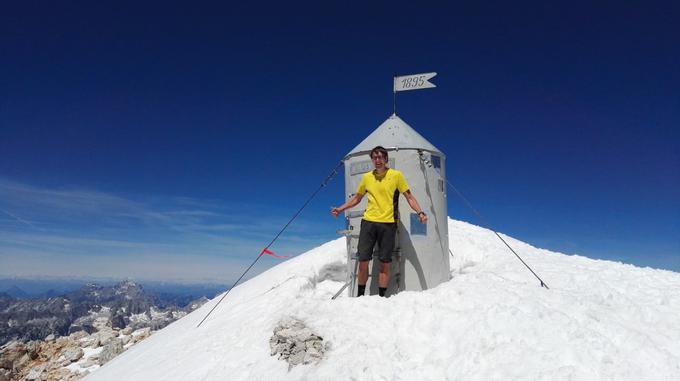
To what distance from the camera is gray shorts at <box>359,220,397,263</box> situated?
7527 mm

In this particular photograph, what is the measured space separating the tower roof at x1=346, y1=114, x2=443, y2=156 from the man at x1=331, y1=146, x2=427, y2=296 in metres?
1.04

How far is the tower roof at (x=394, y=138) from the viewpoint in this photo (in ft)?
28.3

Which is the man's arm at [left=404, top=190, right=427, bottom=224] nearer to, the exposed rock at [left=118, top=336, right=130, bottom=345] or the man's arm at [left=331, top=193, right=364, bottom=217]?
the man's arm at [left=331, top=193, right=364, bottom=217]

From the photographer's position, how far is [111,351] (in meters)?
14.2

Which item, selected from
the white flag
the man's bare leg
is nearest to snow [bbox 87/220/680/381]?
the man's bare leg

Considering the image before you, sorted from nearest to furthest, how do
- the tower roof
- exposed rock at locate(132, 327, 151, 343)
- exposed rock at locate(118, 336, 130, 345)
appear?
the tower roof < exposed rock at locate(118, 336, 130, 345) < exposed rock at locate(132, 327, 151, 343)

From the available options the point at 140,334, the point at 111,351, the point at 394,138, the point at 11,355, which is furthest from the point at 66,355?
the point at 394,138

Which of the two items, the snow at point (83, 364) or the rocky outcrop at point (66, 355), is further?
the rocky outcrop at point (66, 355)

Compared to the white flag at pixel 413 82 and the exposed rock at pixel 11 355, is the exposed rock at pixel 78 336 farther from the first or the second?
the white flag at pixel 413 82

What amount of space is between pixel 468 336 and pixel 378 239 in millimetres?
2720

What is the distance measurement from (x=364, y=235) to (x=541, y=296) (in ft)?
11.0

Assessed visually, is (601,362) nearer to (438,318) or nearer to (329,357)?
(438,318)

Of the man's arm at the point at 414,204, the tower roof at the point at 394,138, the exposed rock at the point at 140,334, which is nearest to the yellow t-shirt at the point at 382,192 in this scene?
the man's arm at the point at 414,204

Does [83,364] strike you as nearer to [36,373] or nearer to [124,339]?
[124,339]
